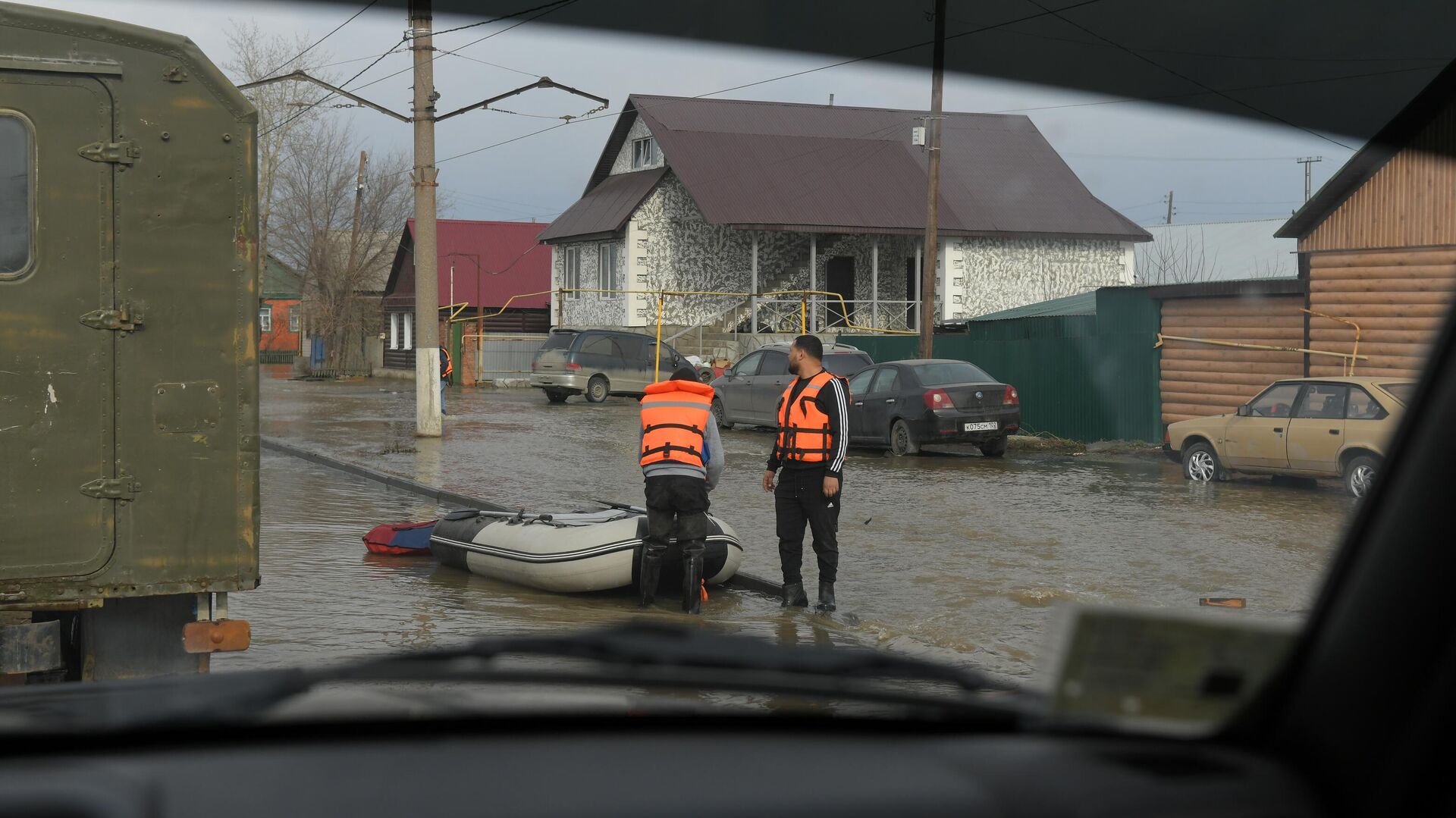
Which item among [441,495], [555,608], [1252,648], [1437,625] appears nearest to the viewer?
[1437,625]

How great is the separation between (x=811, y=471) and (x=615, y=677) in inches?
307

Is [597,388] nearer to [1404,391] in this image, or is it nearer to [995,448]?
[995,448]

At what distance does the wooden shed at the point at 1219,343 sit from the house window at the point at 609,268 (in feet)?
81.0

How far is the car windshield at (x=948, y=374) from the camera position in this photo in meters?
22.1

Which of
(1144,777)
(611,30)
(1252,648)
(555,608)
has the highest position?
(611,30)

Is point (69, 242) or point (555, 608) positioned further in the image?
point (555, 608)

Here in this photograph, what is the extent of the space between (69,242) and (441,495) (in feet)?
35.9

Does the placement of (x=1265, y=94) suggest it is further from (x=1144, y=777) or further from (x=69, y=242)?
Answer: (x=69, y=242)

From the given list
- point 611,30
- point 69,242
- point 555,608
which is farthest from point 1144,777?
point 555,608

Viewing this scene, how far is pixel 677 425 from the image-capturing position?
32.0ft

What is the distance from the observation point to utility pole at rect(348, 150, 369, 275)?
61.2m

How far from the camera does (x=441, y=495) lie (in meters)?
16.6

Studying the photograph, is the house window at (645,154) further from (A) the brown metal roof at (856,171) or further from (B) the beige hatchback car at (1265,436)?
(B) the beige hatchback car at (1265,436)

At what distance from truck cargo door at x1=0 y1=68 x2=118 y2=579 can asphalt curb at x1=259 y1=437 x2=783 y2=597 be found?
17.7ft
